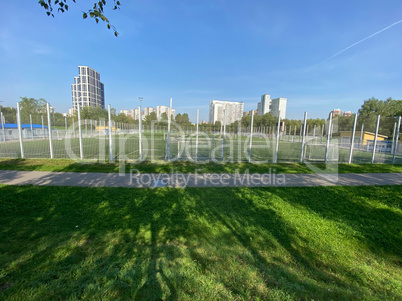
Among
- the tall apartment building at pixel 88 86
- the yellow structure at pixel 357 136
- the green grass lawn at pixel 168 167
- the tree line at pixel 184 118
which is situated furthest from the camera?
the tall apartment building at pixel 88 86

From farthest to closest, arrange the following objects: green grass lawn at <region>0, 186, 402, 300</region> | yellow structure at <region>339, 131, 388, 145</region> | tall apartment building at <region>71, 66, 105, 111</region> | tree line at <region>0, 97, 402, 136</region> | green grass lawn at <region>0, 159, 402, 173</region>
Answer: tall apartment building at <region>71, 66, 105, 111</region> < yellow structure at <region>339, 131, 388, 145</region> < tree line at <region>0, 97, 402, 136</region> < green grass lawn at <region>0, 159, 402, 173</region> < green grass lawn at <region>0, 186, 402, 300</region>

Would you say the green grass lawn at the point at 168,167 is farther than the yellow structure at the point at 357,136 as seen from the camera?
No

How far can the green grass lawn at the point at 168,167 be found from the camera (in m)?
8.12

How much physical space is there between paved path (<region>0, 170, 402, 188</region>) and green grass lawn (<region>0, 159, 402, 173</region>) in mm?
620

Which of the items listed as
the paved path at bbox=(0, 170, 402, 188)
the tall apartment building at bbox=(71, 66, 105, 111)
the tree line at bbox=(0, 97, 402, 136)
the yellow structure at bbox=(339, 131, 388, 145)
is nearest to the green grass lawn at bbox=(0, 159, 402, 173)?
the paved path at bbox=(0, 170, 402, 188)

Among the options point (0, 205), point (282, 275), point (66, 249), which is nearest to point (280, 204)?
point (282, 275)

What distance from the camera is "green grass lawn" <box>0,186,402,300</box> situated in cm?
242

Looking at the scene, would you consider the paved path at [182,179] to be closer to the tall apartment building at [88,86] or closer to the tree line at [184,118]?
the tree line at [184,118]

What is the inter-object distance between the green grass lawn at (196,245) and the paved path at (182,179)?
2.34 ft

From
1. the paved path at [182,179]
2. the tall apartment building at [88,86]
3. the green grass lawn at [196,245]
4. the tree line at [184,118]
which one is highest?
the tall apartment building at [88,86]

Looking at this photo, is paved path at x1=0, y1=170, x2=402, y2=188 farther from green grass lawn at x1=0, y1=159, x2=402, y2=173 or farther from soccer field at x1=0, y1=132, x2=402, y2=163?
soccer field at x1=0, y1=132, x2=402, y2=163

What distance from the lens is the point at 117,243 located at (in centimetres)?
333

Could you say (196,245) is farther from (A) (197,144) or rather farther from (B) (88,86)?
(B) (88,86)

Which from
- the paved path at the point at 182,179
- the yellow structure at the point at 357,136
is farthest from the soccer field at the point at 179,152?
the paved path at the point at 182,179
